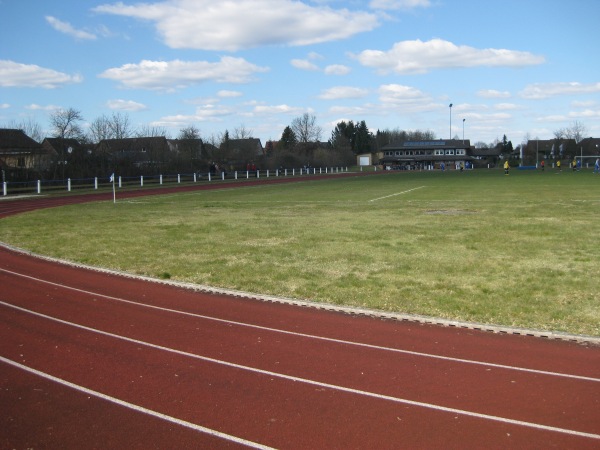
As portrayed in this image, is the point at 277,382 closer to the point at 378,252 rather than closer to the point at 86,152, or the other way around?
the point at 378,252

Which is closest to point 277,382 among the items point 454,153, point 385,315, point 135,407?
point 135,407

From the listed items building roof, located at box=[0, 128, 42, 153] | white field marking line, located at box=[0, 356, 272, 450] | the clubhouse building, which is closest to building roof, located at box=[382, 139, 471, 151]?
the clubhouse building

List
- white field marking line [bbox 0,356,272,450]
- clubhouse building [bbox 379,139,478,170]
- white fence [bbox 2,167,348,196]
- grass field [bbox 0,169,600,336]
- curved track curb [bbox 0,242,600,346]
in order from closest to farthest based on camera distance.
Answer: white field marking line [bbox 0,356,272,450] → curved track curb [bbox 0,242,600,346] → grass field [bbox 0,169,600,336] → white fence [bbox 2,167,348,196] → clubhouse building [bbox 379,139,478,170]

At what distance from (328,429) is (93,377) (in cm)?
274

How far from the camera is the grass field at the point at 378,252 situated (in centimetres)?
922

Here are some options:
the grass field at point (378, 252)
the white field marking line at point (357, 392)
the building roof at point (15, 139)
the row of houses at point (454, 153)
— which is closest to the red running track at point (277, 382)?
the white field marking line at point (357, 392)

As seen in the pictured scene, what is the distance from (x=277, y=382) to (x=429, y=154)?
136 metres

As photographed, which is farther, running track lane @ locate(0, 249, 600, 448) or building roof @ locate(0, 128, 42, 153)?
building roof @ locate(0, 128, 42, 153)

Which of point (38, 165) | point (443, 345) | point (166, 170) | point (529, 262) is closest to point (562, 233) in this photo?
point (529, 262)

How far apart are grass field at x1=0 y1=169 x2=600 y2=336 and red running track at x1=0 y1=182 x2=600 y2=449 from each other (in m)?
1.32

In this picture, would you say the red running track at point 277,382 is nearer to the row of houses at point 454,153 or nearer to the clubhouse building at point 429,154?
the row of houses at point 454,153

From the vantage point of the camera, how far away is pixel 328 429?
495cm

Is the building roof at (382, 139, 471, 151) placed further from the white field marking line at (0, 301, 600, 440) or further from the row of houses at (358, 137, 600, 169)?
the white field marking line at (0, 301, 600, 440)

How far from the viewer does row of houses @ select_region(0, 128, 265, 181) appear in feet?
146
